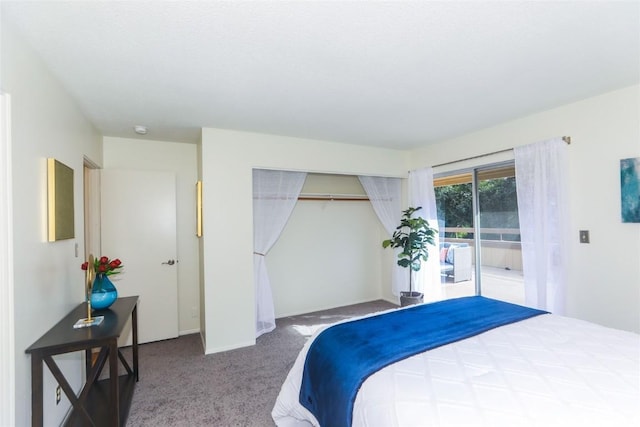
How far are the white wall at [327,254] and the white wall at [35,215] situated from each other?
7.89 feet

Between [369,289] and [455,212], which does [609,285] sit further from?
[369,289]

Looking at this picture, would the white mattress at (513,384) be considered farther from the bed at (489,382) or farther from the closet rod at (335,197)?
the closet rod at (335,197)

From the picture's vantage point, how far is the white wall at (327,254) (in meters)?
4.25

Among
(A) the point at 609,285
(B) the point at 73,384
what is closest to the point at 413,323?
(A) the point at 609,285

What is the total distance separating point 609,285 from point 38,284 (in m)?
4.01

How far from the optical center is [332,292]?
181 inches

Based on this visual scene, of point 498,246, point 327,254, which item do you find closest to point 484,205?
point 498,246

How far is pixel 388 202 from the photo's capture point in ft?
14.7

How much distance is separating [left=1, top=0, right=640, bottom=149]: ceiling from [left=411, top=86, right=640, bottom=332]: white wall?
0.20m

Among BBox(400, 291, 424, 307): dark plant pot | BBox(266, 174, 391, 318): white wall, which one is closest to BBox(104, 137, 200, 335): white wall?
BBox(266, 174, 391, 318): white wall

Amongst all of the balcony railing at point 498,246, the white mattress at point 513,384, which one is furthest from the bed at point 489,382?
the balcony railing at point 498,246

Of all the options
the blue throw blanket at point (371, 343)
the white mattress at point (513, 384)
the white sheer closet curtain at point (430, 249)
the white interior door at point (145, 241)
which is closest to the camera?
the white mattress at point (513, 384)

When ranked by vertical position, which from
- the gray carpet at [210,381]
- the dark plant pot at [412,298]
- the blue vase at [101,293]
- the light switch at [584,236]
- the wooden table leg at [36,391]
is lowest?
the gray carpet at [210,381]

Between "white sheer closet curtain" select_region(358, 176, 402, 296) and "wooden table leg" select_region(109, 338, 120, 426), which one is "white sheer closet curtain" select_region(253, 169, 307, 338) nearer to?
"white sheer closet curtain" select_region(358, 176, 402, 296)
